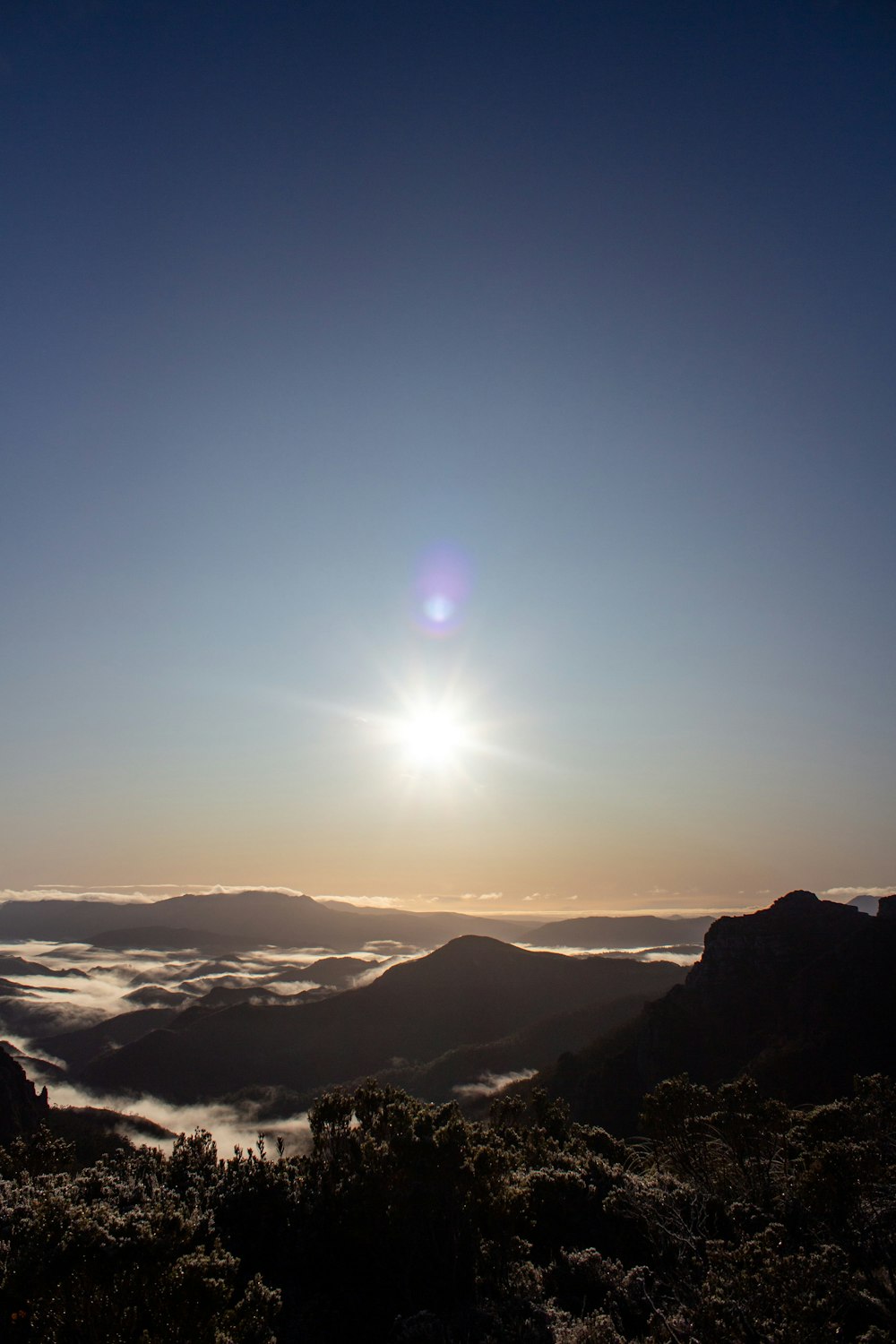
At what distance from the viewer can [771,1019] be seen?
436 ft

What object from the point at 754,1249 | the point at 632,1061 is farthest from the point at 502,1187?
the point at 632,1061

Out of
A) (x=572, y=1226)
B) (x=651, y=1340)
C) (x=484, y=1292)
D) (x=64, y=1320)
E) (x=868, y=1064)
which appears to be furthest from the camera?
(x=868, y=1064)

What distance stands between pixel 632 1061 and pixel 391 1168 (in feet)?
376

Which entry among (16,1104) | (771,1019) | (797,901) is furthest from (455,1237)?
(797,901)

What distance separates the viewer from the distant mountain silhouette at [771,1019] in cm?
11062

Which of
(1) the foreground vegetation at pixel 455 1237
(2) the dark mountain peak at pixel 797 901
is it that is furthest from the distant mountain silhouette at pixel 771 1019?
(1) the foreground vegetation at pixel 455 1237

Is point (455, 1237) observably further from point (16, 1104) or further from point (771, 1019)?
point (771, 1019)

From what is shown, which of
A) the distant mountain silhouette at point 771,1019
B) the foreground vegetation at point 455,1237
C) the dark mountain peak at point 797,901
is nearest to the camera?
the foreground vegetation at point 455,1237

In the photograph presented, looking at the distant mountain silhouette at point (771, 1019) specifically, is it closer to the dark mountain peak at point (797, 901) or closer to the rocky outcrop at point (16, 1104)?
the dark mountain peak at point (797, 901)

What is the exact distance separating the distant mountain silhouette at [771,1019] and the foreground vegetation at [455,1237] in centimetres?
6274

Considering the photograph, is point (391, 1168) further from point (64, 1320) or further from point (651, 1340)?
point (64, 1320)

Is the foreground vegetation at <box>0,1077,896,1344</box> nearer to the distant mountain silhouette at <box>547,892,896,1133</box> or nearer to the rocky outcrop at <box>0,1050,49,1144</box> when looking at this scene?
the distant mountain silhouette at <box>547,892,896,1133</box>

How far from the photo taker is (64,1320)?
16469mm

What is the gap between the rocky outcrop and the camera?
4368 inches
